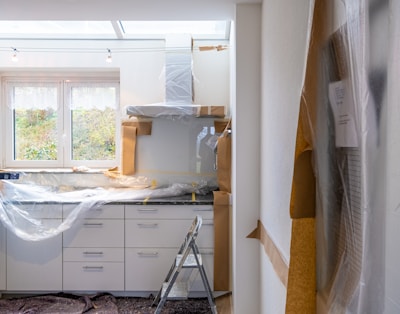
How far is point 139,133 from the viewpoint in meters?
3.12

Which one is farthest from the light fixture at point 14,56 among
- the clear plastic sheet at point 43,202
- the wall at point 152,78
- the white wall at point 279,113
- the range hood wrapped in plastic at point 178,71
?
the white wall at point 279,113

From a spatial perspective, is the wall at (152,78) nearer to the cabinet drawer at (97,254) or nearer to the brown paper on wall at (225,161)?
the brown paper on wall at (225,161)

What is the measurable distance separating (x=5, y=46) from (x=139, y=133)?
1580 mm

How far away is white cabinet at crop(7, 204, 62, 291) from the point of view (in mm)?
2568

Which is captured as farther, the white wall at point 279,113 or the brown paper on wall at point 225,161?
the brown paper on wall at point 225,161

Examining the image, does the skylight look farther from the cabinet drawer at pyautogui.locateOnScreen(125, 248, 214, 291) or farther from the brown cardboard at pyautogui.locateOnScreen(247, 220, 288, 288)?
the cabinet drawer at pyautogui.locateOnScreen(125, 248, 214, 291)

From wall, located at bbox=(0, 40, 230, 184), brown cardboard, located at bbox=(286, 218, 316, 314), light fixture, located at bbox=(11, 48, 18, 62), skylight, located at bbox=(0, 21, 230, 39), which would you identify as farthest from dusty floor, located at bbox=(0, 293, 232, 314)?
skylight, located at bbox=(0, 21, 230, 39)

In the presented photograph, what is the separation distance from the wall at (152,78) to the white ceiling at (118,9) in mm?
915

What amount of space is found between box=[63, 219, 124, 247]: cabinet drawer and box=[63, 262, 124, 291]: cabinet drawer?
0.54 ft

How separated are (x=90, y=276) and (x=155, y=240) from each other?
61 centimetres

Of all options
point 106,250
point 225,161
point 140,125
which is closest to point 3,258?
point 106,250

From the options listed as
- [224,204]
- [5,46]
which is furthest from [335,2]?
[5,46]

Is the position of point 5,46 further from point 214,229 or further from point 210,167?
point 214,229

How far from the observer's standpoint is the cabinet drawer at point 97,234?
8.45 ft
